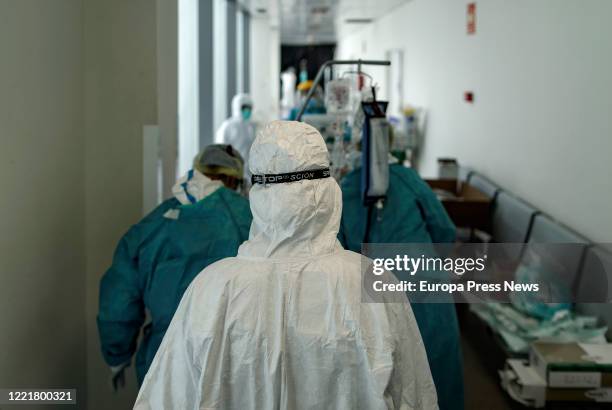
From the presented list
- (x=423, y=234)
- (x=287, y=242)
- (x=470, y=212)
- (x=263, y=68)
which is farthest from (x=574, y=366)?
(x=263, y=68)

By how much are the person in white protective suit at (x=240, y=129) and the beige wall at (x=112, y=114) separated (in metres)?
3.69

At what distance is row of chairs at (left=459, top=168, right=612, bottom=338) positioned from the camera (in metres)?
2.37

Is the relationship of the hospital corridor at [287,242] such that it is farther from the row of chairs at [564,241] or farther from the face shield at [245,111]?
the face shield at [245,111]

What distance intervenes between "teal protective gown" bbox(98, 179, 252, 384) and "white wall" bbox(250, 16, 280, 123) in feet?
26.5

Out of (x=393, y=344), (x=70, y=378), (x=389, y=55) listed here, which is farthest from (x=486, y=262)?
(x=389, y=55)

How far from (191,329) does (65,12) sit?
4.80 ft

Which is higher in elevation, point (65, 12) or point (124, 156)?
point (65, 12)

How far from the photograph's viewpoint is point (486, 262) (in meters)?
2.53

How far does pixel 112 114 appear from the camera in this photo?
246 cm

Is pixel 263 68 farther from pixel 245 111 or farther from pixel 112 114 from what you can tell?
pixel 112 114

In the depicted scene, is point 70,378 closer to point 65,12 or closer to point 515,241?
point 65,12

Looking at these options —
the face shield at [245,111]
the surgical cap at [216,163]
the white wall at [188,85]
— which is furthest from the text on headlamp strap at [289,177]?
the face shield at [245,111]

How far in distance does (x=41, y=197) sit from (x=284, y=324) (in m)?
1.12

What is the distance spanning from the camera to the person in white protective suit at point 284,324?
1.27 meters
